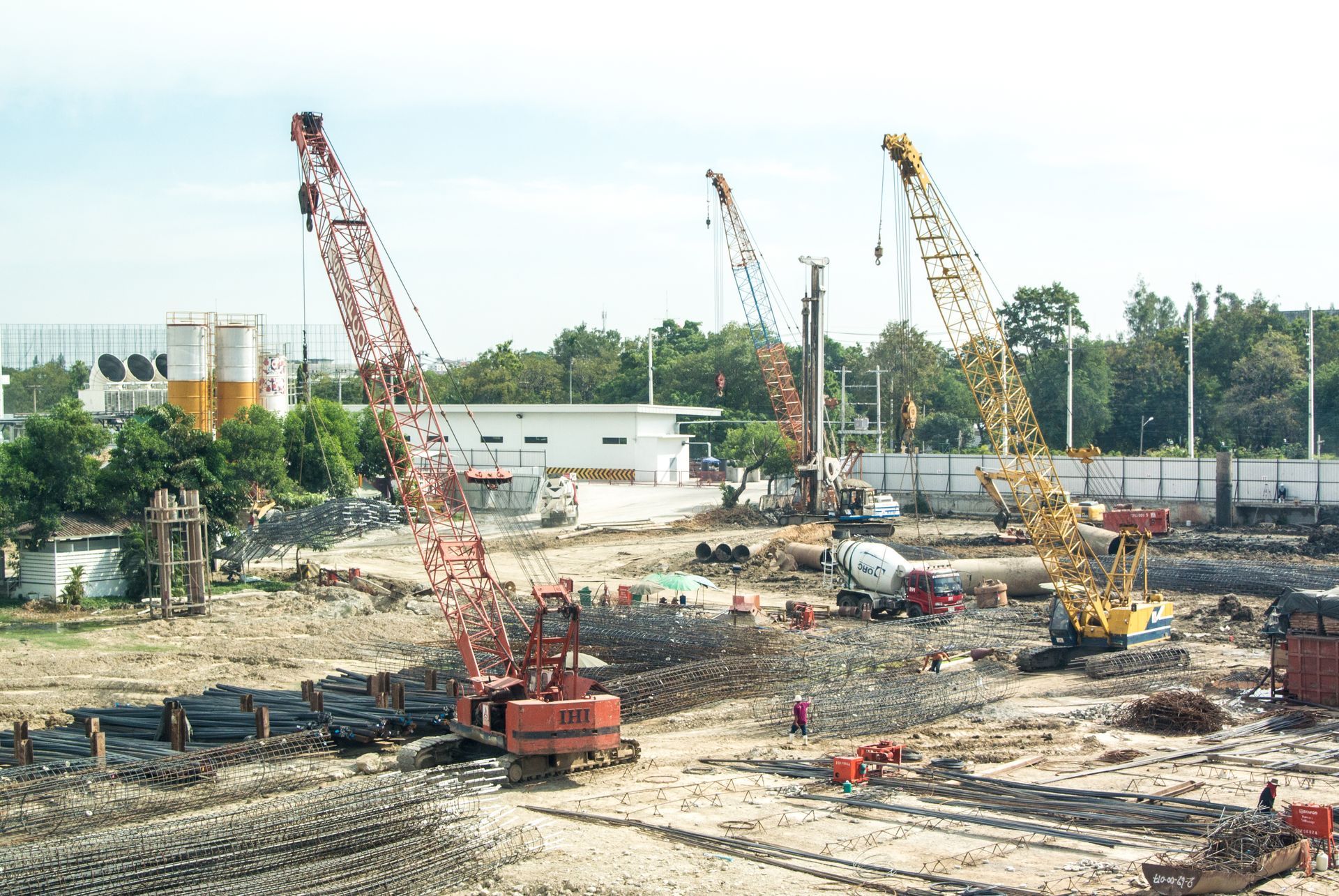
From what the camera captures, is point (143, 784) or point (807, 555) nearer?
point (143, 784)

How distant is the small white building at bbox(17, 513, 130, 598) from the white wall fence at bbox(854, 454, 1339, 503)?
39.2 metres

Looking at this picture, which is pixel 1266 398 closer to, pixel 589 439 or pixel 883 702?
pixel 589 439

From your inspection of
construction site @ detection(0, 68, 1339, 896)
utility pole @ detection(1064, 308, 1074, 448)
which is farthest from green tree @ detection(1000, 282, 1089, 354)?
construction site @ detection(0, 68, 1339, 896)

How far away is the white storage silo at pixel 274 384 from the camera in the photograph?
67562 mm

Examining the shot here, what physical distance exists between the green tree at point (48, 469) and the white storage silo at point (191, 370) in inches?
878

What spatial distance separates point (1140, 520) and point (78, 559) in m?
30.1

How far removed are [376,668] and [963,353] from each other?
1868 centimetres

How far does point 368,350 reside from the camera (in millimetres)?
32188

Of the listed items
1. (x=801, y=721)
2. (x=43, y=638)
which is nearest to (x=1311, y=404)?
(x=801, y=721)

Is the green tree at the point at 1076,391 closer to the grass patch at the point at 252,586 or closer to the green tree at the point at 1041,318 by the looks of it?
the green tree at the point at 1041,318

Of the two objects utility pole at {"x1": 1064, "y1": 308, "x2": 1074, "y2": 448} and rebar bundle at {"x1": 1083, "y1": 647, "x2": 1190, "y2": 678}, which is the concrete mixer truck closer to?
rebar bundle at {"x1": 1083, "y1": 647, "x2": 1190, "y2": 678}

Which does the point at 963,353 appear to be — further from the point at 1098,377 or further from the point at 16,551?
the point at 1098,377

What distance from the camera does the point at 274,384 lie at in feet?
225

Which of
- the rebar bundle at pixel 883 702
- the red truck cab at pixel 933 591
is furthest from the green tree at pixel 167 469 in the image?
the rebar bundle at pixel 883 702
